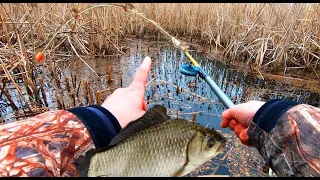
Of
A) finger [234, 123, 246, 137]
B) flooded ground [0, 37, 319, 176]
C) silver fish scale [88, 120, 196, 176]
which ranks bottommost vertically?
flooded ground [0, 37, 319, 176]

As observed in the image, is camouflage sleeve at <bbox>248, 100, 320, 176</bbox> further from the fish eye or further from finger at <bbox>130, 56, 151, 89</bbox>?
finger at <bbox>130, 56, 151, 89</bbox>

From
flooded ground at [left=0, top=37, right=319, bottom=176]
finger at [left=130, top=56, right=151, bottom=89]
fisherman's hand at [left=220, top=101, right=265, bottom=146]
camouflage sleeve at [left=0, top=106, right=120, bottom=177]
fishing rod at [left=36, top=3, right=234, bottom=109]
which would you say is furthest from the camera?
flooded ground at [left=0, top=37, right=319, bottom=176]

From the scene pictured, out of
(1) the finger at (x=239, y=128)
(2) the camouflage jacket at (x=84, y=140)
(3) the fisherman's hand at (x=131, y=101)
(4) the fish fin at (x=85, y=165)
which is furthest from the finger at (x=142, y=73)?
(1) the finger at (x=239, y=128)

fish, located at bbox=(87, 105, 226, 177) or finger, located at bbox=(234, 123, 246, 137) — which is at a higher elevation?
fish, located at bbox=(87, 105, 226, 177)

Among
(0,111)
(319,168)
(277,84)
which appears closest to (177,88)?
(277,84)

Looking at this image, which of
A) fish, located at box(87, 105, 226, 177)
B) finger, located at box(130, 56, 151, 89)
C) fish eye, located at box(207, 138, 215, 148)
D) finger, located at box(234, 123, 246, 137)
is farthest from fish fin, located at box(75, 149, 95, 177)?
finger, located at box(234, 123, 246, 137)

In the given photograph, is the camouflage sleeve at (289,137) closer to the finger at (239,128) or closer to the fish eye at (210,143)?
the finger at (239,128)

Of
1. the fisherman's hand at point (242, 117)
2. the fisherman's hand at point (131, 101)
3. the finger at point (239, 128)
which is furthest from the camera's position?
the finger at point (239, 128)
